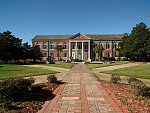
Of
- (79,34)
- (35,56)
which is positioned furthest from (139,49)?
(35,56)

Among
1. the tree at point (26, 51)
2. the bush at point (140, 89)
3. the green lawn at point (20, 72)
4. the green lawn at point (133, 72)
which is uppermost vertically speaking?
the tree at point (26, 51)

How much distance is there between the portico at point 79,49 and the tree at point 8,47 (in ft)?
71.0

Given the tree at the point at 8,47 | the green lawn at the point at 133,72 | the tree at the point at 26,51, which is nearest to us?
the green lawn at the point at 133,72

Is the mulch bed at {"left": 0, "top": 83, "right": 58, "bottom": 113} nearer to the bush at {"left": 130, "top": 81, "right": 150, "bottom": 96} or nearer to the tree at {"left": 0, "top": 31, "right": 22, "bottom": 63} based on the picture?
the bush at {"left": 130, "top": 81, "right": 150, "bottom": 96}

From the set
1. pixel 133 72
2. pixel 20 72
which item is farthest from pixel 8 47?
pixel 133 72

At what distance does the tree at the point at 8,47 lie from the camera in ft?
89.7

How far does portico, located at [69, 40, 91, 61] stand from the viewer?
4616 cm

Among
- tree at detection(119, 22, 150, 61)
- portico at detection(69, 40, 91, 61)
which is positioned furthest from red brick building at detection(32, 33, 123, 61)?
tree at detection(119, 22, 150, 61)

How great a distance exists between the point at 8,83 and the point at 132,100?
18.4ft

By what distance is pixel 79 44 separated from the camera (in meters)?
47.2

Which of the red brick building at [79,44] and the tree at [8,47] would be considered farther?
the red brick building at [79,44]

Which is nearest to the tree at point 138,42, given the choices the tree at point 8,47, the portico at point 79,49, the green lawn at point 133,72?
the portico at point 79,49

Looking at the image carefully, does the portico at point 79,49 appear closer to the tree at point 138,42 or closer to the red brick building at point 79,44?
the red brick building at point 79,44

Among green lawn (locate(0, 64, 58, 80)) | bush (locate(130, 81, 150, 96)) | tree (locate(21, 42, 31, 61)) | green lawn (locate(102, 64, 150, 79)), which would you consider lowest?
green lawn (locate(102, 64, 150, 79))
